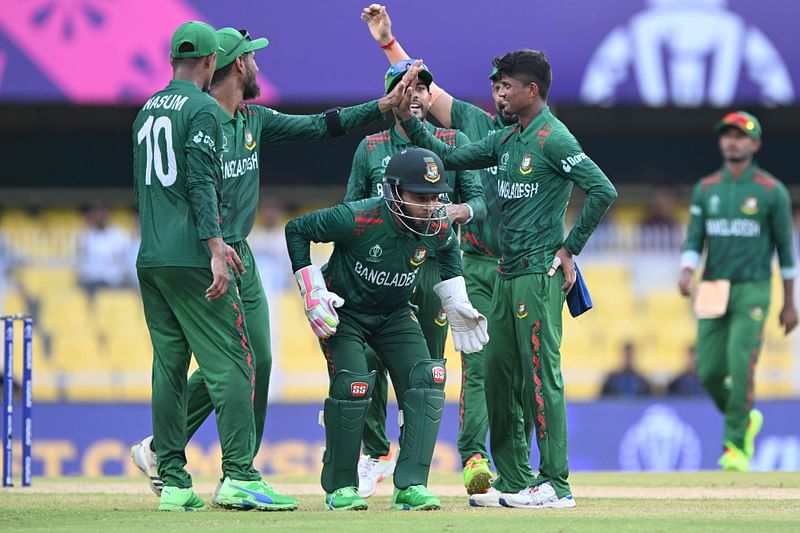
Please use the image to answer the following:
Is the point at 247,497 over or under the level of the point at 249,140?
under

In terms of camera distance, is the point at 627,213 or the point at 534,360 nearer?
the point at 534,360

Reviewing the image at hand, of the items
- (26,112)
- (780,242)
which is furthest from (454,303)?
(26,112)

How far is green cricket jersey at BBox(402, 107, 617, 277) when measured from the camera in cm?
701

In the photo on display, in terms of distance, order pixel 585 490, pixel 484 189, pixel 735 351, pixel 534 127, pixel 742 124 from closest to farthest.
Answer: pixel 534 127, pixel 484 189, pixel 585 490, pixel 735 351, pixel 742 124

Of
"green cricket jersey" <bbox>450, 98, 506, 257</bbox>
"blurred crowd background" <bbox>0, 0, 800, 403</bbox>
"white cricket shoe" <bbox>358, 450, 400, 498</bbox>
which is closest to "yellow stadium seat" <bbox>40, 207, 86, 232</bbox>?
"blurred crowd background" <bbox>0, 0, 800, 403</bbox>

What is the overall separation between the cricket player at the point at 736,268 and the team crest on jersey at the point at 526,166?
445 centimetres

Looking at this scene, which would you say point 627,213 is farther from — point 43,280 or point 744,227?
point 43,280

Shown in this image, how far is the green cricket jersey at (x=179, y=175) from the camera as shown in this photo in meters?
6.55

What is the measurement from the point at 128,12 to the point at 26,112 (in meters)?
3.32

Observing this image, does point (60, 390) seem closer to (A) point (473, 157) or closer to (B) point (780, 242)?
(B) point (780, 242)

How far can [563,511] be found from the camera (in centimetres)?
688

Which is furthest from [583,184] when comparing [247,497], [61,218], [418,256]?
[61,218]

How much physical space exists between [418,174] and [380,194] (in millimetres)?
1303

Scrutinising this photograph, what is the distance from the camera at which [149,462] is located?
743 centimetres
